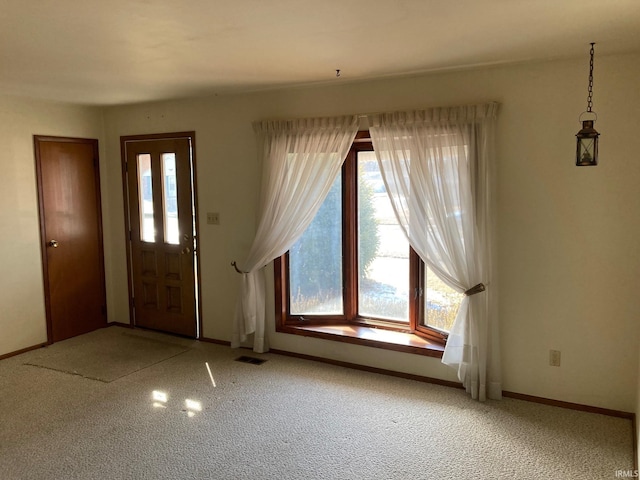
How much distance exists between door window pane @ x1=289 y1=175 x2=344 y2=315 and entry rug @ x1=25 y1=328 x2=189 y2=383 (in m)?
1.25

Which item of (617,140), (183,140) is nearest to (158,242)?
(183,140)

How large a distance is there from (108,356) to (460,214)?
10.9 ft

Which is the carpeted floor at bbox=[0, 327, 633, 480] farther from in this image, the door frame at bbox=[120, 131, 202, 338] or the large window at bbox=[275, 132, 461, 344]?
the door frame at bbox=[120, 131, 202, 338]

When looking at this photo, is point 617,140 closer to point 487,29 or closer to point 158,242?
point 487,29

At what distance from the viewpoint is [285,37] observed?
2.60m

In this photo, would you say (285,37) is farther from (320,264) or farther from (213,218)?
(213,218)

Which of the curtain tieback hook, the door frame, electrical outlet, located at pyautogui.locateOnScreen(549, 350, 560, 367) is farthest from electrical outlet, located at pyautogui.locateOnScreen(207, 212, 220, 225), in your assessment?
electrical outlet, located at pyautogui.locateOnScreen(549, 350, 560, 367)

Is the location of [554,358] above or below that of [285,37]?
below

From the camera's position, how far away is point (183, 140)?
4652 millimetres

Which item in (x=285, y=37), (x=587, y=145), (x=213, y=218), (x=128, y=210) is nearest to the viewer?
(x=285, y=37)

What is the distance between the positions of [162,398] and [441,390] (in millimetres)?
2051

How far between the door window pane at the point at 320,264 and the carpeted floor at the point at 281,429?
578 mm

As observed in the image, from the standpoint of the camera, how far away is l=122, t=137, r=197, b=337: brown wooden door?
4750 millimetres

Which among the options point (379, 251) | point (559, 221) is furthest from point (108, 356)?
point (559, 221)
